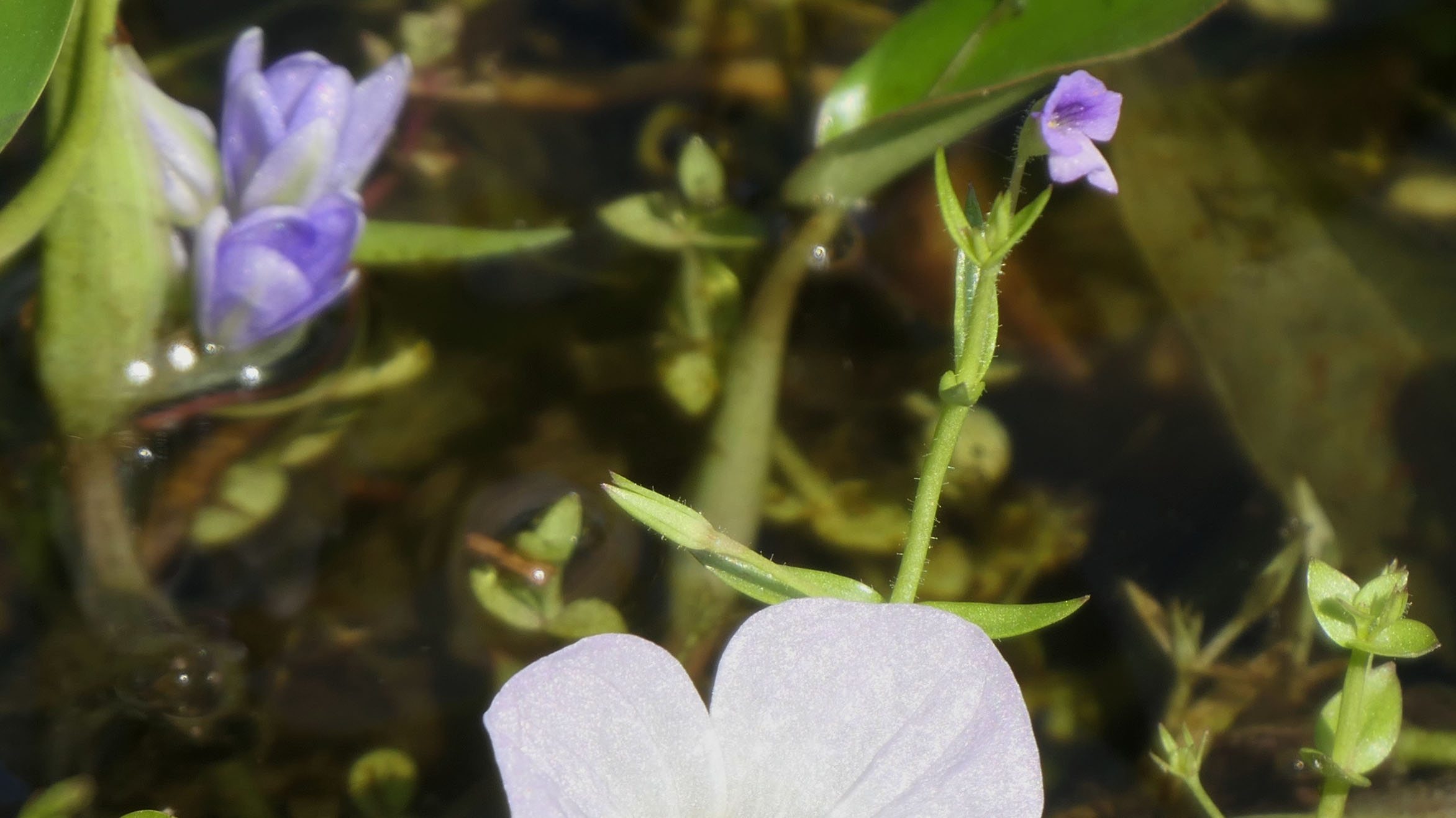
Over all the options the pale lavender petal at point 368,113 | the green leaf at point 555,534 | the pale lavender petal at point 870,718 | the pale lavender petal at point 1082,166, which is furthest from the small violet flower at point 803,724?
the pale lavender petal at point 368,113

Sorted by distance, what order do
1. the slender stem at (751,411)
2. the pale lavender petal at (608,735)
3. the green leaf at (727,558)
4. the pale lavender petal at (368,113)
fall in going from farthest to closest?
the slender stem at (751,411) < the pale lavender petal at (368,113) < the green leaf at (727,558) < the pale lavender petal at (608,735)

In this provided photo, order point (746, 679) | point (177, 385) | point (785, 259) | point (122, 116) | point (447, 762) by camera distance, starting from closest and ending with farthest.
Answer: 1. point (746, 679)
2. point (122, 116)
3. point (447, 762)
4. point (177, 385)
5. point (785, 259)

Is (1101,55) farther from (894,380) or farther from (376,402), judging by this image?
(376,402)

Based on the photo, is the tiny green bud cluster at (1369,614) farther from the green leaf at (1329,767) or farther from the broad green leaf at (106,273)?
the broad green leaf at (106,273)

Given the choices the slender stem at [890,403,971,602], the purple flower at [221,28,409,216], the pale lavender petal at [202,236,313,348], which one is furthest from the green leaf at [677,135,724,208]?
the slender stem at [890,403,971,602]

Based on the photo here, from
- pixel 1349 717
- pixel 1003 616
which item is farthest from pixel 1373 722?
pixel 1003 616

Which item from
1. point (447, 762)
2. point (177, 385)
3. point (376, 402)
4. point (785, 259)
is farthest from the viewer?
point (785, 259)

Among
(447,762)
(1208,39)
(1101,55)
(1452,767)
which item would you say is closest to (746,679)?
(447,762)
